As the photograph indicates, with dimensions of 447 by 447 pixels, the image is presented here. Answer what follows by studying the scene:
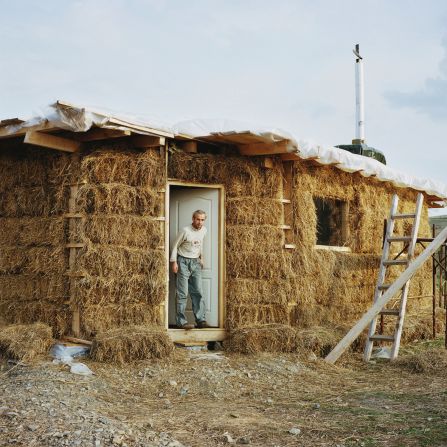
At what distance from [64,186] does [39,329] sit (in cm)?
191

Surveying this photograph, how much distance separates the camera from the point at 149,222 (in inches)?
360

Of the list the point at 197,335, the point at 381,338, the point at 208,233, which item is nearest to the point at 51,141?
the point at 208,233

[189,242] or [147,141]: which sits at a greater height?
[147,141]

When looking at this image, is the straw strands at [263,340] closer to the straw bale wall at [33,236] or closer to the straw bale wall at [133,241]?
the straw bale wall at [133,241]

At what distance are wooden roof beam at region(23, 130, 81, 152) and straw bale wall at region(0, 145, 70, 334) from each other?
8.2 inches

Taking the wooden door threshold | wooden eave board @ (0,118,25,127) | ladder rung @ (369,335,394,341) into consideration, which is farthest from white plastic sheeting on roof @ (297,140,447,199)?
wooden eave board @ (0,118,25,127)

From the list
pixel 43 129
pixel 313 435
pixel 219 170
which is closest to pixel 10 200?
pixel 43 129

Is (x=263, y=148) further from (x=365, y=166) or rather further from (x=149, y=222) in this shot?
(x=365, y=166)

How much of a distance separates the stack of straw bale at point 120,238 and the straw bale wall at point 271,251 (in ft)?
1.96

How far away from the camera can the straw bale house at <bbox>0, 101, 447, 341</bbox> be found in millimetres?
8859

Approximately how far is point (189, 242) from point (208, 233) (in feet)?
1.46

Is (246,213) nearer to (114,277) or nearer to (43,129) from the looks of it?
(114,277)

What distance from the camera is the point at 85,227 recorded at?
8867mm

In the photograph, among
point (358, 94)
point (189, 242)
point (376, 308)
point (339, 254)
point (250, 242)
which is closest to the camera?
point (376, 308)
